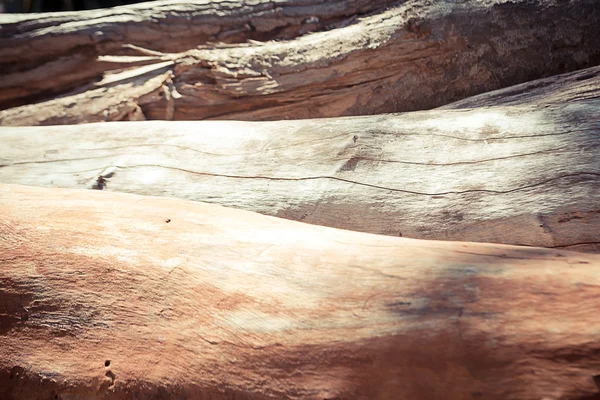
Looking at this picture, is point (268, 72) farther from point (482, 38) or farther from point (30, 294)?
point (30, 294)

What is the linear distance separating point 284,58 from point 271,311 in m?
2.12

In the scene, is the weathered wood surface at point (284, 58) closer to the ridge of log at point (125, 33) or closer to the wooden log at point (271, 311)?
the ridge of log at point (125, 33)

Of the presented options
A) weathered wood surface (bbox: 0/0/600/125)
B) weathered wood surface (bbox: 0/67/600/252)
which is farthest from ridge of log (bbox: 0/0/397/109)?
weathered wood surface (bbox: 0/67/600/252)

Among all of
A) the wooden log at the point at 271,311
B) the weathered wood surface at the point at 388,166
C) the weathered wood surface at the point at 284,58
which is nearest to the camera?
the wooden log at the point at 271,311

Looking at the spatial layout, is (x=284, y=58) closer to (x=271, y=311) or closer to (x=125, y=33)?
(x=125, y=33)

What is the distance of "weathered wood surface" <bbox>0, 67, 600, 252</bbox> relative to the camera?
174 centimetres

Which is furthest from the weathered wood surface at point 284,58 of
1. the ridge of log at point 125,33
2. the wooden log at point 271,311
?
the wooden log at point 271,311

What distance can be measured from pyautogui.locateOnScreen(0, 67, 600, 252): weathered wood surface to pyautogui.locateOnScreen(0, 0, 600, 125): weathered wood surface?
1.76 ft

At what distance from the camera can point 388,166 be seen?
199cm

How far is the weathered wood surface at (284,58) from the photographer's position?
282 centimetres

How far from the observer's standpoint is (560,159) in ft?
5.85

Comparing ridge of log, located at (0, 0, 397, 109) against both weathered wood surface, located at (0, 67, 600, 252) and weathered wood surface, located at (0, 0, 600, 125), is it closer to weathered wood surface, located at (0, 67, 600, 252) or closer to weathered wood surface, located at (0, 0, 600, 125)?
weathered wood surface, located at (0, 0, 600, 125)

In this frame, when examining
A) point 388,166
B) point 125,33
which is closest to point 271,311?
point 388,166

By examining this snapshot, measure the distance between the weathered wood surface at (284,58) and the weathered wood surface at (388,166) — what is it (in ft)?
1.76
